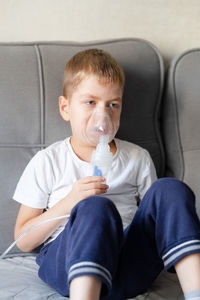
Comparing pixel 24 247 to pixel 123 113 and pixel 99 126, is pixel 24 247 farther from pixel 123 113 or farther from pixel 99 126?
pixel 123 113

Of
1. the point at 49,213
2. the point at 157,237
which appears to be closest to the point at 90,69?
the point at 49,213

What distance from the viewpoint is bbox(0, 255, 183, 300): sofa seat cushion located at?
1.09m

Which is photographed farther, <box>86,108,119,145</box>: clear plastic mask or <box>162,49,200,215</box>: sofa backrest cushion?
<box>162,49,200,215</box>: sofa backrest cushion

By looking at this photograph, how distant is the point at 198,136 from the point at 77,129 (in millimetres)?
480

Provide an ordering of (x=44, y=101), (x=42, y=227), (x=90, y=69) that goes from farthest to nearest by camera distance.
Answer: (x=44, y=101) → (x=90, y=69) → (x=42, y=227)

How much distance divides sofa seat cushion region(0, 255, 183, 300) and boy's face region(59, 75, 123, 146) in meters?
0.43

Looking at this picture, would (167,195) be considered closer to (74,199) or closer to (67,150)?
(74,199)

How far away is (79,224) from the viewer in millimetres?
964

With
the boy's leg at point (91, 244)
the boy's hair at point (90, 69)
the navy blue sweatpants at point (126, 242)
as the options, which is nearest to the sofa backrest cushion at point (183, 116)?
the boy's hair at point (90, 69)

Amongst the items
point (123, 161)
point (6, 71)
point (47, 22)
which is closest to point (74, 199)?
point (123, 161)

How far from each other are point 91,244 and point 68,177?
427 mm

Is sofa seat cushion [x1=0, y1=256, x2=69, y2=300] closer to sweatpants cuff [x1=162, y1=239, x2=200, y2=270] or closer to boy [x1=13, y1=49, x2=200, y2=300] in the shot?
boy [x1=13, y1=49, x2=200, y2=300]

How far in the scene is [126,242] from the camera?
1.07 meters

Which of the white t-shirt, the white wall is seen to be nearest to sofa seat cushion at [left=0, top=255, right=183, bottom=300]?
the white t-shirt
